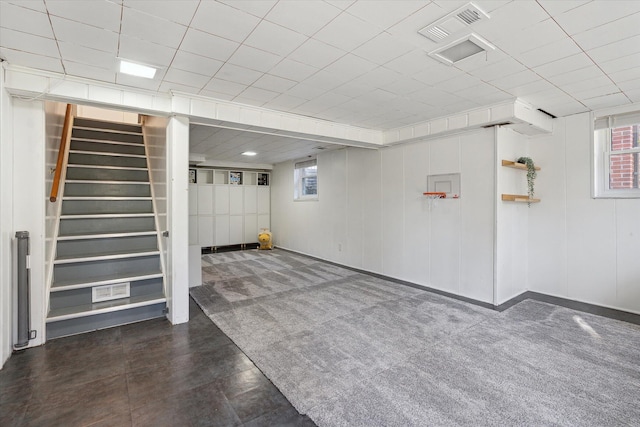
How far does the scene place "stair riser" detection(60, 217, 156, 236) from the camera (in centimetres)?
362

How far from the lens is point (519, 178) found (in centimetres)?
436

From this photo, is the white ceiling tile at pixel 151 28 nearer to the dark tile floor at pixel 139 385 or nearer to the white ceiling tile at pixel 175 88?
the white ceiling tile at pixel 175 88

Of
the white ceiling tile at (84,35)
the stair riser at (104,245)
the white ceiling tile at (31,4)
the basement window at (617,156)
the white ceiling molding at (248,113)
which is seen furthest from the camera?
the basement window at (617,156)

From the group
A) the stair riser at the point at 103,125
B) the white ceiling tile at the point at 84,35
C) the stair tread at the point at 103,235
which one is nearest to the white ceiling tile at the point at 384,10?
the white ceiling tile at the point at 84,35

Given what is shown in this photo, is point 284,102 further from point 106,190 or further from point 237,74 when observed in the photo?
point 106,190

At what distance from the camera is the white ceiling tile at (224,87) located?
9.70ft

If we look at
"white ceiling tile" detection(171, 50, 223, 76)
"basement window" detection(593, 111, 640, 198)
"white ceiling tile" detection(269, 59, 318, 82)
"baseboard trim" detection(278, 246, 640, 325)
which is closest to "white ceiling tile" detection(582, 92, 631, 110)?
"basement window" detection(593, 111, 640, 198)

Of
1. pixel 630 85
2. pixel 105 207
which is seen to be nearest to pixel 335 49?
pixel 630 85

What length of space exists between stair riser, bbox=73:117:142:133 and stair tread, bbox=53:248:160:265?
8.73ft

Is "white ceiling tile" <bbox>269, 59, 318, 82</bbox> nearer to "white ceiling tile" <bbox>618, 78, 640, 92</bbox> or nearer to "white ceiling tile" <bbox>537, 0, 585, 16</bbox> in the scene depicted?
"white ceiling tile" <bbox>537, 0, 585, 16</bbox>

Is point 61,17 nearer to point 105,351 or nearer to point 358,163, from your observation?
point 105,351

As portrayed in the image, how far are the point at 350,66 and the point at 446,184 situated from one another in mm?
2582

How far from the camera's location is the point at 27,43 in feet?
7.14

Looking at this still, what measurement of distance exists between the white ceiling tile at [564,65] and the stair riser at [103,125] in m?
5.87
